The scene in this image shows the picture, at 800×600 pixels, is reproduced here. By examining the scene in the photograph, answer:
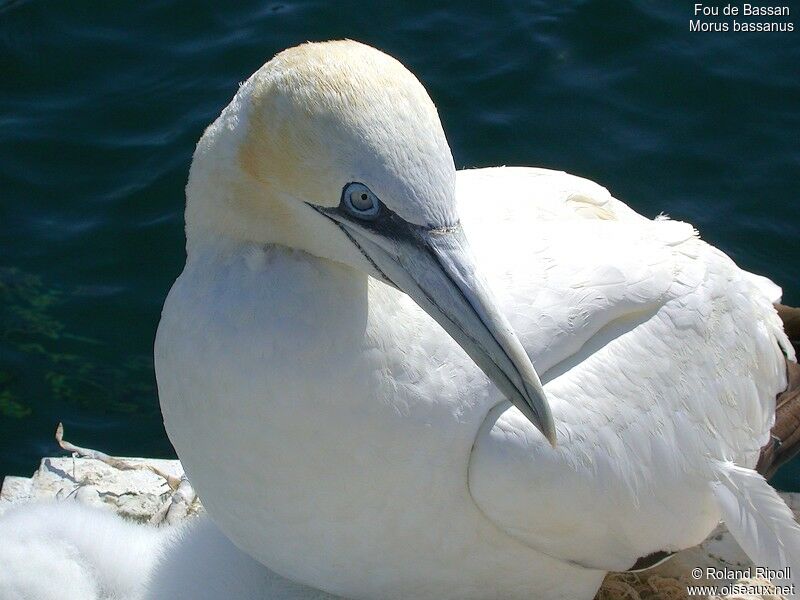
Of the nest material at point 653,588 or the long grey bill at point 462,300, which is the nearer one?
the long grey bill at point 462,300

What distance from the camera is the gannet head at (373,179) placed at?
9.67ft

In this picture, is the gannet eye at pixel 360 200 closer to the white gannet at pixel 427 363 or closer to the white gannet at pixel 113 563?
the white gannet at pixel 427 363

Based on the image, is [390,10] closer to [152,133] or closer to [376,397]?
[152,133]

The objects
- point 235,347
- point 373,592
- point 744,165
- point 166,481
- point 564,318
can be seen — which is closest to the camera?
point 235,347

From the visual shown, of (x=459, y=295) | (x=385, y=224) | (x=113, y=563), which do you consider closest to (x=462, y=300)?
(x=459, y=295)

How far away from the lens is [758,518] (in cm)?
421

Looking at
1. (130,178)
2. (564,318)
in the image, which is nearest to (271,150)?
(564,318)

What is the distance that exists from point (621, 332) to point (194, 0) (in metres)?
5.00

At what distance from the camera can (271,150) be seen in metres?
3.17

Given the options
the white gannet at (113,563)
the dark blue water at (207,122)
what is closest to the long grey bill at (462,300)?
the white gannet at (113,563)

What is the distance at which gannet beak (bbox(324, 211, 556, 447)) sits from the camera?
303 centimetres

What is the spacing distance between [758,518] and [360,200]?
80.0 inches

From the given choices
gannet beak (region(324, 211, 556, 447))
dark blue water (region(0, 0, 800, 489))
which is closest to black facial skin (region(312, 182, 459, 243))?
gannet beak (region(324, 211, 556, 447))

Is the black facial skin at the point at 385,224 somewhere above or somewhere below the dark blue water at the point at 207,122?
above
